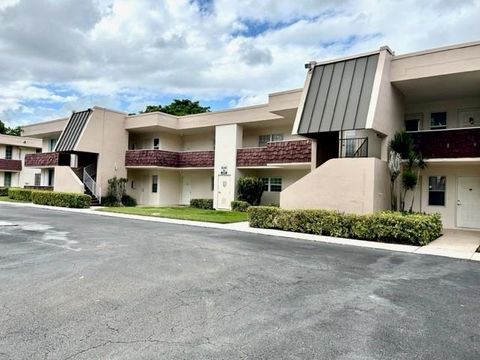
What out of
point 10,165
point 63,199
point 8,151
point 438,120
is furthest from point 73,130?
point 438,120

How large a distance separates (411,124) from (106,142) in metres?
20.8

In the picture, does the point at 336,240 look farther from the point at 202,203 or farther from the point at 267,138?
the point at 202,203

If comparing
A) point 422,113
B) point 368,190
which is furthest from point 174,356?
point 422,113

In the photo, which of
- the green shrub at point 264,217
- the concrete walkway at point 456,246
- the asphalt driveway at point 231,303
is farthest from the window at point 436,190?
the asphalt driveway at point 231,303

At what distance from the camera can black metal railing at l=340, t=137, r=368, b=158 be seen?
15938 millimetres

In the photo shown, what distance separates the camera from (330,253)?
1017 centimetres

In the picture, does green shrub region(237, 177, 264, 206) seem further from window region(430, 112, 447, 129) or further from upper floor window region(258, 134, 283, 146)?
window region(430, 112, 447, 129)

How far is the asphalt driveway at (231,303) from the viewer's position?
4137 mm

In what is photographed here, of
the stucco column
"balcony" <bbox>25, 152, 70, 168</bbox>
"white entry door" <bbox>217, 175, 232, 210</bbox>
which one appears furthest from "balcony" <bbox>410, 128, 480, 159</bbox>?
"balcony" <bbox>25, 152, 70, 168</bbox>

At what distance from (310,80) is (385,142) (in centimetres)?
444

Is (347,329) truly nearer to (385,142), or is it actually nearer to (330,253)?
(330,253)

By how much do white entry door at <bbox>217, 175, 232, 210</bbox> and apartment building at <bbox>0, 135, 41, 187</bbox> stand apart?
2564 centimetres

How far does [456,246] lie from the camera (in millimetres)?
11703

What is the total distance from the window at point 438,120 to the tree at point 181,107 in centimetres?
3288
